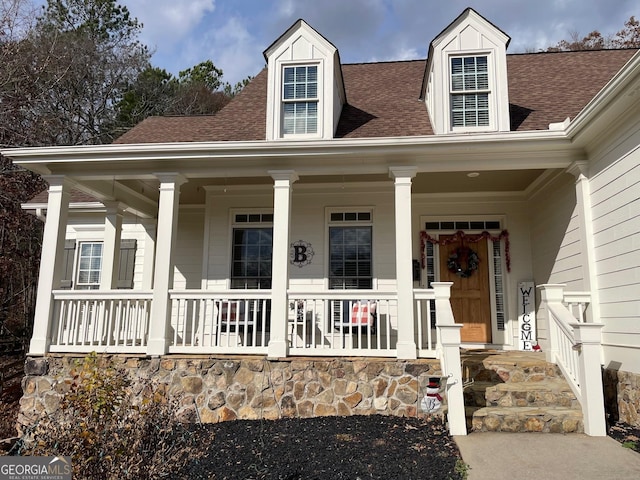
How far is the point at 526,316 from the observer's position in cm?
686

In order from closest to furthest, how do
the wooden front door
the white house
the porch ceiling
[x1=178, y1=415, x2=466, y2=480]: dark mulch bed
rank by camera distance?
[x1=178, y1=415, x2=466, y2=480]: dark mulch bed → the white house → the porch ceiling → the wooden front door

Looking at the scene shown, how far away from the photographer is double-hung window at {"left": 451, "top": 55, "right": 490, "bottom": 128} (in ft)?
20.7

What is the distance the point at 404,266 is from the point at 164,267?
295cm

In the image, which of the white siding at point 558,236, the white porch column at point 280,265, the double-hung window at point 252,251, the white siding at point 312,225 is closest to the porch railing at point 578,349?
the white siding at point 558,236

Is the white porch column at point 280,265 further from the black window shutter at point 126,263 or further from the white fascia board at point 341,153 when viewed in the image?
the black window shutter at point 126,263

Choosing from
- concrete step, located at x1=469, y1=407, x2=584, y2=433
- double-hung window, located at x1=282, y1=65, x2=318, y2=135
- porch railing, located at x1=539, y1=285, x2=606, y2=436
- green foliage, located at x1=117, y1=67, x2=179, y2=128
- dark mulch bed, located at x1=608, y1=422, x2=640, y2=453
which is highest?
green foliage, located at x1=117, y1=67, x2=179, y2=128

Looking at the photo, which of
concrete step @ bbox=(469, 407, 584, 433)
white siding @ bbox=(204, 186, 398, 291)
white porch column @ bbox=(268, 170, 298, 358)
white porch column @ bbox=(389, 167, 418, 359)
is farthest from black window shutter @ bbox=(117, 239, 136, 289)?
concrete step @ bbox=(469, 407, 584, 433)

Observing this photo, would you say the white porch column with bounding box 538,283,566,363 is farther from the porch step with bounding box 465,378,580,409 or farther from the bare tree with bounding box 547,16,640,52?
the bare tree with bounding box 547,16,640,52

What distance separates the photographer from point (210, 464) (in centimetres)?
367

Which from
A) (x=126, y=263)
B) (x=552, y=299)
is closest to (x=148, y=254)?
(x=126, y=263)

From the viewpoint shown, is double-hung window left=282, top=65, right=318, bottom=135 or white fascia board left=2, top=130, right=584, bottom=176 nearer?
white fascia board left=2, top=130, right=584, bottom=176

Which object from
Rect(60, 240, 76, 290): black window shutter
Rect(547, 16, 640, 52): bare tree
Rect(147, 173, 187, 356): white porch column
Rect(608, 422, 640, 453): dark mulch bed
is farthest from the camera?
Rect(547, 16, 640, 52): bare tree

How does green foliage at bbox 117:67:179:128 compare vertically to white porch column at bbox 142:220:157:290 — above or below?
above

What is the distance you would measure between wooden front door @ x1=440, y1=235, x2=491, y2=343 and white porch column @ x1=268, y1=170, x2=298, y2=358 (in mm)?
2993
